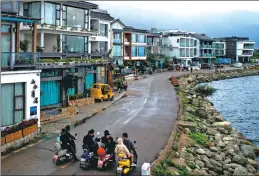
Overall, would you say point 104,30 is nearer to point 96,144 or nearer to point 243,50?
point 96,144

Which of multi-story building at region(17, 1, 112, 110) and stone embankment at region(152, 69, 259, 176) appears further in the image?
multi-story building at region(17, 1, 112, 110)

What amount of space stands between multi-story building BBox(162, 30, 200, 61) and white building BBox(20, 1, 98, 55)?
2274 inches

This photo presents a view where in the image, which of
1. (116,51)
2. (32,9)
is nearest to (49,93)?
(32,9)

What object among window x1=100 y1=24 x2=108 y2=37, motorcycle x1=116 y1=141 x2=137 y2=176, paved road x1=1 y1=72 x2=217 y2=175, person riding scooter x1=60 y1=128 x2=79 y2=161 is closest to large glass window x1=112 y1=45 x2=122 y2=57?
window x1=100 y1=24 x2=108 y2=37

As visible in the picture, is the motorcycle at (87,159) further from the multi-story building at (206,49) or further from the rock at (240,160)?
the multi-story building at (206,49)

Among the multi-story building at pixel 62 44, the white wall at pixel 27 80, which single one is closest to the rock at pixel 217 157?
the white wall at pixel 27 80

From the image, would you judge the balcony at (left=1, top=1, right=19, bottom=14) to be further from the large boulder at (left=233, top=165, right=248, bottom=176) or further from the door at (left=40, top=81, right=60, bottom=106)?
the large boulder at (left=233, top=165, right=248, bottom=176)

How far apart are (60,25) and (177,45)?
63963 millimetres

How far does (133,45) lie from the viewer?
241 ft

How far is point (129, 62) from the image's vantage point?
72.9 metres

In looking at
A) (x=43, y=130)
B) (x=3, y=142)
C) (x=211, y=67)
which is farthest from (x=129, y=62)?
(x=3, y=142)

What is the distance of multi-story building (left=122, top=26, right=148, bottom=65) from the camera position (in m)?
71.5

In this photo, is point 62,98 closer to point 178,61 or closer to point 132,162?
point 132,162

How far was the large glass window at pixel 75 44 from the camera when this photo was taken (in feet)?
127
